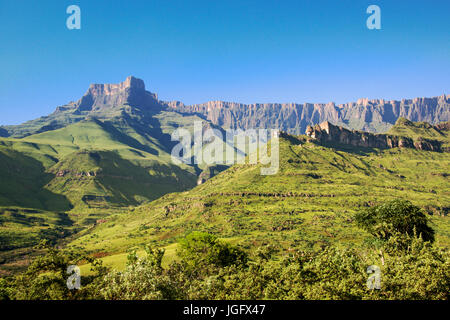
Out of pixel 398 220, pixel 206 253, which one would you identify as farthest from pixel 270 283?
pixel 398 220

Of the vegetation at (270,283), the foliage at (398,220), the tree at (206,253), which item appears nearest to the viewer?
the vegetation at (270,283)

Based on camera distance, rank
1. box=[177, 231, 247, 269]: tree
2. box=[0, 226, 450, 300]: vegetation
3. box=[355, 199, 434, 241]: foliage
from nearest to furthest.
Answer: box=[0, 226, 450, 300]: vegetation < box=[177, 231, 247, 269]: tree < box=[355, 199, 434, 241]: foliage

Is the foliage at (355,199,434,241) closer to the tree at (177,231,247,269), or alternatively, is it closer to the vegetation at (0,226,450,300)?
the vegetation at (0,226,450,300)

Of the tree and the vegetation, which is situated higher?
the vegetation

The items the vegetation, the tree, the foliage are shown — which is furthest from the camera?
the foliage

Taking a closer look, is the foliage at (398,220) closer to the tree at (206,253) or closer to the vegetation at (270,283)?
the vegetation at (270,283)

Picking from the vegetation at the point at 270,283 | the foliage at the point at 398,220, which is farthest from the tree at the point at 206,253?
the foliage at the point at 398,220

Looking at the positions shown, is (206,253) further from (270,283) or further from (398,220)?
(398,220)

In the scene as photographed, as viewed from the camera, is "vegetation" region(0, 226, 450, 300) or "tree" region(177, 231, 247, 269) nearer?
"vegetation" region(0, 226, 450, 300)

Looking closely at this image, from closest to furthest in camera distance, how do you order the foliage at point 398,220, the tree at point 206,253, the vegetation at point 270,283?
the vegetation at point 270,283 < the tree at point 206,253 < the foliage at point 398,220

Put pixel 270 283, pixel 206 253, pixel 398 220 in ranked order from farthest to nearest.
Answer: pixel 398 220 → pixel 206 253 → pixel 270 283

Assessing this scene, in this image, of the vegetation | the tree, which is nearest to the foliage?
the vegetation
